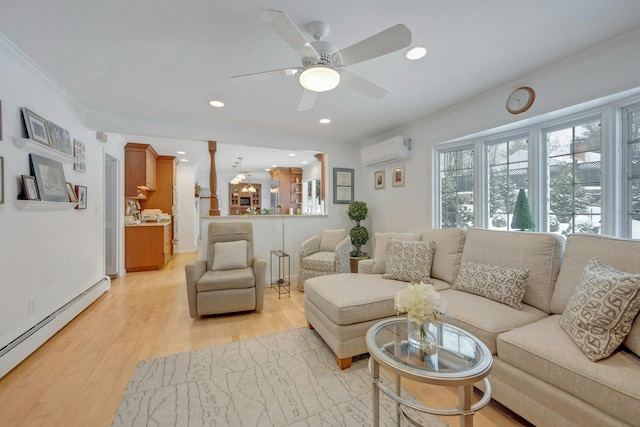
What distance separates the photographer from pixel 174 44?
1.88 metres

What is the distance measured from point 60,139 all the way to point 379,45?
10.4ft

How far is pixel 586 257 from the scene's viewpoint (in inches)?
66.9

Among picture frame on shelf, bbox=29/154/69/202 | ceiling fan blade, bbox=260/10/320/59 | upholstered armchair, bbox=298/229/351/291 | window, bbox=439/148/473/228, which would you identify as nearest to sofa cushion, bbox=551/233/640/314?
window, bbox=439/148/473/228

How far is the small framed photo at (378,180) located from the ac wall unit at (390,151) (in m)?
0.20

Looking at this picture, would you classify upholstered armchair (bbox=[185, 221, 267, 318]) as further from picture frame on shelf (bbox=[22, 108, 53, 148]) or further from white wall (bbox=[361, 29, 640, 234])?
white wall (bbox=[361, 29, 640, 234])

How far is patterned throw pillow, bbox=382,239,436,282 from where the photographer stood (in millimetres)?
2480

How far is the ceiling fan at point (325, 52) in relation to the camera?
1.32 metres

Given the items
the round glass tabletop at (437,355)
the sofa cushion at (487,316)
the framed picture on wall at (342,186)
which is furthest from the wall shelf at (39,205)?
the framed picture on wall at (342,186)

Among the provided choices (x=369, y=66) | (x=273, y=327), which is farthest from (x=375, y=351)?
(x=369, y=66)

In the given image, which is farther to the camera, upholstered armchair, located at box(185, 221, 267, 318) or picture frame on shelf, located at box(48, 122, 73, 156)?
upholstered armchair, located at box(185, 221, 267, 318)

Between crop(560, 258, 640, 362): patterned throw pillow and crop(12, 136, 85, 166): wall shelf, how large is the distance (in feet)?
12.9

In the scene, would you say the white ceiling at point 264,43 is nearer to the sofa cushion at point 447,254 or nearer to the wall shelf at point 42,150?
the wall shelf at point 42,150

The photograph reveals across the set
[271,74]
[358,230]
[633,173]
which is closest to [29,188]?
[271,74]

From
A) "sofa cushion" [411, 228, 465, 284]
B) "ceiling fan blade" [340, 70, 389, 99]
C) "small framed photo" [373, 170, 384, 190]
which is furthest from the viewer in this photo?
"small framed photo" [373, 170, 384, 190]
